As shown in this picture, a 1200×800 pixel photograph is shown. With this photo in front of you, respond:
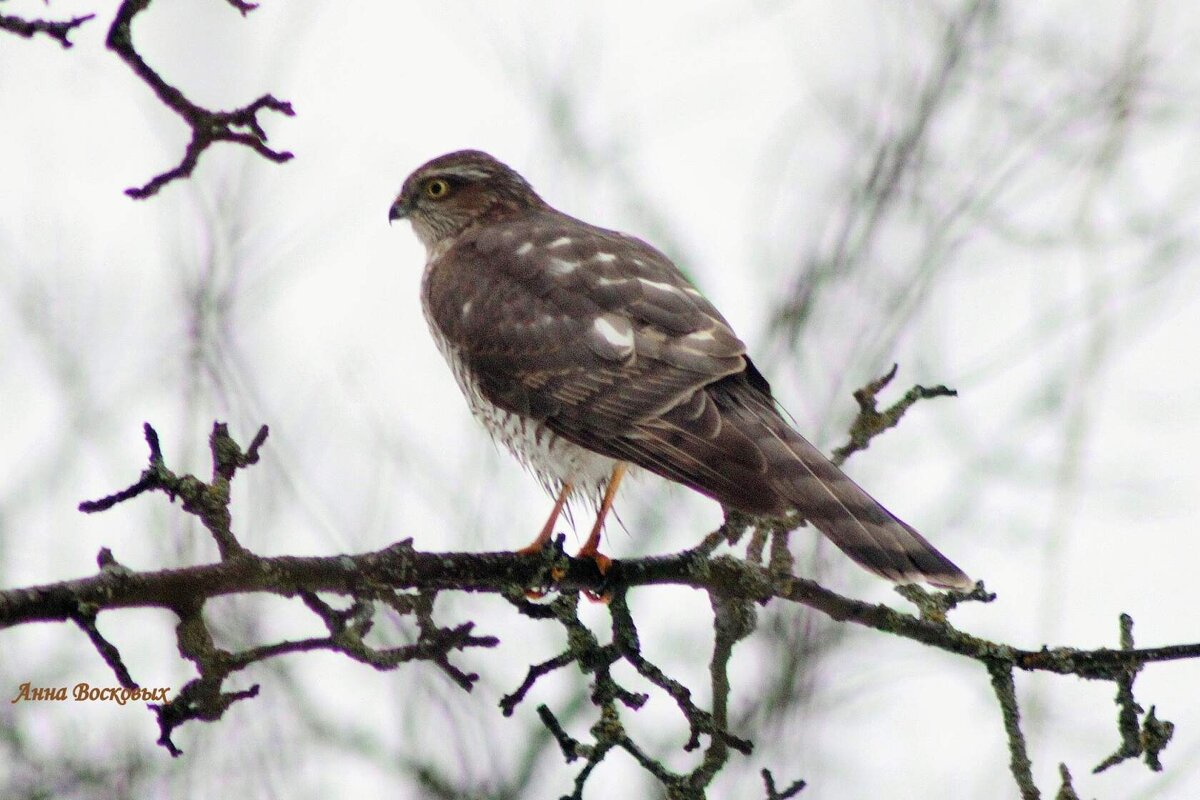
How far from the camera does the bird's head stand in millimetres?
6242

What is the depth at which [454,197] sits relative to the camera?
6.28 metres

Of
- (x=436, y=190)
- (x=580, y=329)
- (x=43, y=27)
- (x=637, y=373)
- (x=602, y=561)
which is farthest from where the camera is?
(x=436, y=190)

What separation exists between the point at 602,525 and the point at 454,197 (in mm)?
2330

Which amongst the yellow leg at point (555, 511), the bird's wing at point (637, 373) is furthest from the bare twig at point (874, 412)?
the yellow leg at point (555, 511)

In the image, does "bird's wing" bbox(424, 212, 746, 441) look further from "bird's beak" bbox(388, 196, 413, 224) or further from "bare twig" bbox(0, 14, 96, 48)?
"bare twig" bbox(0, 14, 96, 48)

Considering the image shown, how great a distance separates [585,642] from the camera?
10.3ft

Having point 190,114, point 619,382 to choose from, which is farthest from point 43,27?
point 619,382

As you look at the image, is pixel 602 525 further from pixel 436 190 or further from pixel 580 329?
pixel 436 190

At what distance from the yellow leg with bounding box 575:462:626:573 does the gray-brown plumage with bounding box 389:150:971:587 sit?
0.01 metres

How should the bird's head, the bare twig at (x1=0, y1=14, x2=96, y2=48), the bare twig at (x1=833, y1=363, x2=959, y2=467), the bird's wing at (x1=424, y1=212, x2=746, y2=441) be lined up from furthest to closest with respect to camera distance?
1. the bird's head
2. the bird's wing at (x1=424, y1=212, x2=746, y2=441)
3. the bare twig at (x1=833, y1=363, x2=959, y2=467)
4. the bare twig at (x1=0, y1=14, x2=96, y2=48)

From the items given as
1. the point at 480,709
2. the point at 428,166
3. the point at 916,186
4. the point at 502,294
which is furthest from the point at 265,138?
the point at 916,186

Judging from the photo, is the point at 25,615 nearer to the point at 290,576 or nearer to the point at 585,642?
the point at 290,576

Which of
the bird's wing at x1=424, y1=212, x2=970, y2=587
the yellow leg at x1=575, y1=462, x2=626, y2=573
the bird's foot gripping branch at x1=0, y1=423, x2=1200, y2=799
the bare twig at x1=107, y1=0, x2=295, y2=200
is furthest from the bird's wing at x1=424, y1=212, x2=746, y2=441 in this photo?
the bare twig at x1=107, y1=0, x2=295, y2=200

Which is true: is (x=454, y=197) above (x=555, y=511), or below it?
above
